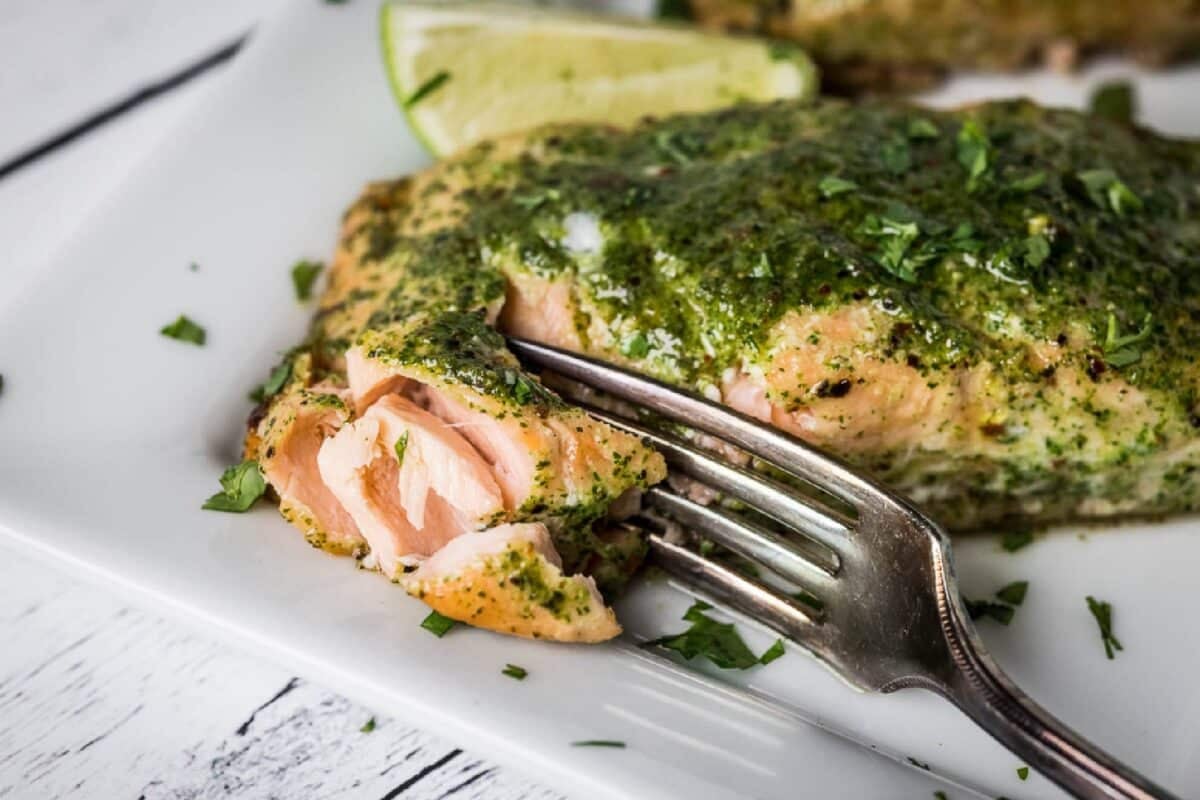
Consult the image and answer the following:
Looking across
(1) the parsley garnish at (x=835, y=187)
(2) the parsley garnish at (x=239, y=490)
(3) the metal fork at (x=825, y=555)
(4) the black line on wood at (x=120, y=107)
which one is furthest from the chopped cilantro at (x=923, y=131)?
(4) the black line on wood at (x=120, y=107)

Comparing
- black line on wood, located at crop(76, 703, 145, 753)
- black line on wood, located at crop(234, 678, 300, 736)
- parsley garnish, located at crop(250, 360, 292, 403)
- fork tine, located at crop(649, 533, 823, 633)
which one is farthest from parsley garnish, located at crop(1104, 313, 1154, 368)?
black line on wood, located at crop(76, 703, 145, 753)

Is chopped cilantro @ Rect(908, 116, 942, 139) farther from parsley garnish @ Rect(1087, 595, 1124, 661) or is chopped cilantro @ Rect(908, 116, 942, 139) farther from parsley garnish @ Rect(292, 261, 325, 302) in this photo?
parsley garnish @ Rect(292, 261, 325, 302)

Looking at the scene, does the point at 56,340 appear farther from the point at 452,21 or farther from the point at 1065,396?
the point at 1065,396

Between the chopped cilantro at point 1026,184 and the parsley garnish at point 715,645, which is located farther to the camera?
the chopped cilantro at point 1026,184

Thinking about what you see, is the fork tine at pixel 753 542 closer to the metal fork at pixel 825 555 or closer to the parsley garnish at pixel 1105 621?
the metal fork at pixel 825 555

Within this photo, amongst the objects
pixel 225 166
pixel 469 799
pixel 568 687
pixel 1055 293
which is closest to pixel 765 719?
pixel 568 687

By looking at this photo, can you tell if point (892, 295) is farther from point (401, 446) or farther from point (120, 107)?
point (120, 107)
